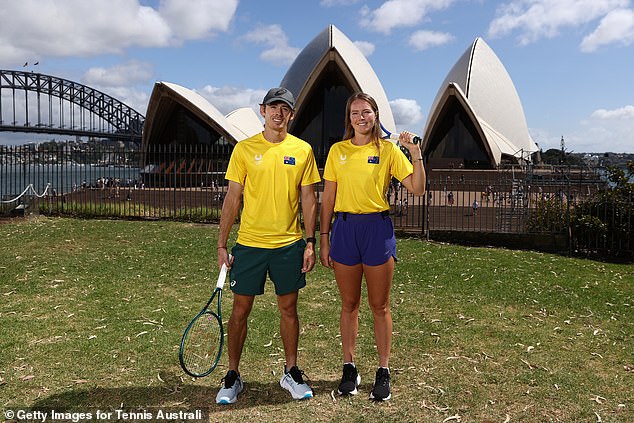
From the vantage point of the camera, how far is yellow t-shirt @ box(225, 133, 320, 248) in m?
3.34

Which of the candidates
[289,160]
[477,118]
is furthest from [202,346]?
[477,118]

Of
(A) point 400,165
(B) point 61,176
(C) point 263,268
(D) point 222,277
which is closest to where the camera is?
(D) point 222,277

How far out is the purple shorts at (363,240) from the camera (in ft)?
11.2

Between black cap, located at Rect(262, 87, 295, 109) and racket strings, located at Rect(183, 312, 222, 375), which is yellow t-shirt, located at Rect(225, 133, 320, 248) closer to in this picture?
black cap, located at Rect(262, 87, 295, 109)

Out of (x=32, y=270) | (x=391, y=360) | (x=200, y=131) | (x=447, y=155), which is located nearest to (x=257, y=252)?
(x=391, y=360)

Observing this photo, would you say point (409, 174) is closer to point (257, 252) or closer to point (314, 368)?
point (257, 252)

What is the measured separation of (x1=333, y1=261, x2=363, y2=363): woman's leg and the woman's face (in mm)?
966

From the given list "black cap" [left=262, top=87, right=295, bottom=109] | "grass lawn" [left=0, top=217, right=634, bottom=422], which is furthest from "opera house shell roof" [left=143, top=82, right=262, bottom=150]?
"black cap" [left=262, top=87, right=295, bottom=109]

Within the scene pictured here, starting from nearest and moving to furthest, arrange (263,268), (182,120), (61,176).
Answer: (263,268) < (61,176) < (182,120)

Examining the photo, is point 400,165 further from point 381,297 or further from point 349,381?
point 349,381

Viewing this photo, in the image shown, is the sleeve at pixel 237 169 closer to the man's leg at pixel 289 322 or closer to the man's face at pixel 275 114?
the man's face at pixel 275 114

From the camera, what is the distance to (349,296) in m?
3.54

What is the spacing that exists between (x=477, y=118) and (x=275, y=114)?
31617 mm

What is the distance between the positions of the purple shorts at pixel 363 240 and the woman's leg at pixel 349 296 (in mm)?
61
